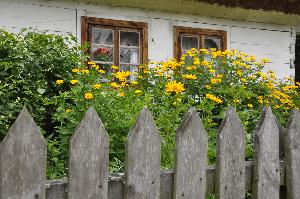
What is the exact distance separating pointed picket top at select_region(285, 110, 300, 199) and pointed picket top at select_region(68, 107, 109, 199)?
1.06 m

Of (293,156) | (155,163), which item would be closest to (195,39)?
(293,156)

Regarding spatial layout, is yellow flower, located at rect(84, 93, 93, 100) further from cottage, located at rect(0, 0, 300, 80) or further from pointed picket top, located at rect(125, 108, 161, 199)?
cottage, located at rect(0, 0, 300, 80)

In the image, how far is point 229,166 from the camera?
2180 millimetres

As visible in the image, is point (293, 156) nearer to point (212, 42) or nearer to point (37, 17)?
point (37, 17)

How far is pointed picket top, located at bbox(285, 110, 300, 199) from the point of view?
7.95ft

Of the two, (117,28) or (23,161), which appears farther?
(117,28)

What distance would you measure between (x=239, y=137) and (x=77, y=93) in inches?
58.5

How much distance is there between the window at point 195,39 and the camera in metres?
6.77

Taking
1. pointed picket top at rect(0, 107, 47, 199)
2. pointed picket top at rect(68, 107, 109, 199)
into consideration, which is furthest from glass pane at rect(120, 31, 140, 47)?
pointed picket top at rect(0, 107, 47, 199)

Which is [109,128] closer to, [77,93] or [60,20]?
[77,93]

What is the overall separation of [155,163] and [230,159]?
0.42 metres

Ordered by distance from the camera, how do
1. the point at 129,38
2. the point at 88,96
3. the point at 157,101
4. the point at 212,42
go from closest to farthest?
1. the point at 88,96
2. the point at 157,101
3. the point at 129,38
4. the point at 212,42

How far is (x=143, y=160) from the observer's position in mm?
1911

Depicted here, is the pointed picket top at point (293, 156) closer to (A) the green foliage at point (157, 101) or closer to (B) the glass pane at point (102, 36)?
(A) the green foliage at point (157, 101)
